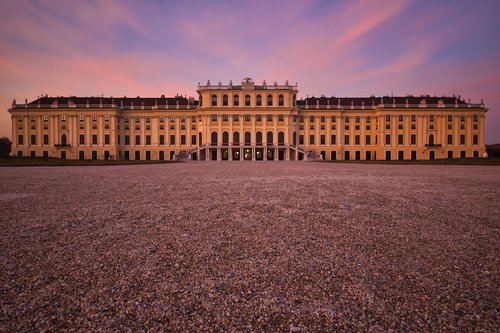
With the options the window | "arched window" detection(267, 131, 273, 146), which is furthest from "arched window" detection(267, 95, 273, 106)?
"arched window" detection(267, 131, 273, 146)

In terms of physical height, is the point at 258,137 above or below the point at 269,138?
above

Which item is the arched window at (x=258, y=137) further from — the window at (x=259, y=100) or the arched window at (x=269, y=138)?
the window at (x=259, y=100)

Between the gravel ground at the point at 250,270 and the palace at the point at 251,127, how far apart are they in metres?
50.7

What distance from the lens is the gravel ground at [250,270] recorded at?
2.09 metres

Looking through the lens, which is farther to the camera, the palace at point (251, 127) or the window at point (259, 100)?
the window at point (259, 100)

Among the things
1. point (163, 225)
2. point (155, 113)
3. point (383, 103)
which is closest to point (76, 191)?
point (163, 225)

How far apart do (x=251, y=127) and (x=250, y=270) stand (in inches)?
2152

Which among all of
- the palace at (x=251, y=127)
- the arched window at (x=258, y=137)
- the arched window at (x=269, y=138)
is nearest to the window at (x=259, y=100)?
the palace at (x=251, y=127)

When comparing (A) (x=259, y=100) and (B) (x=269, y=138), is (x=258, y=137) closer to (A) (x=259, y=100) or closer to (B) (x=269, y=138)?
(B) (x=269, y=138)

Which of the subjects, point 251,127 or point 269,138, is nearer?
point 251,127

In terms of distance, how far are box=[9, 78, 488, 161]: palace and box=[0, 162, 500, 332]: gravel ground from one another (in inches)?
1995

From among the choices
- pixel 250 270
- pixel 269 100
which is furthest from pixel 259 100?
pixel 250 270

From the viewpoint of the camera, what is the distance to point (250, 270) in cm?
292

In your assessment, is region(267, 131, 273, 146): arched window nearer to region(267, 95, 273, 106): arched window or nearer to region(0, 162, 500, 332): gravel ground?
region(267, 95, 273, 106): arched window
